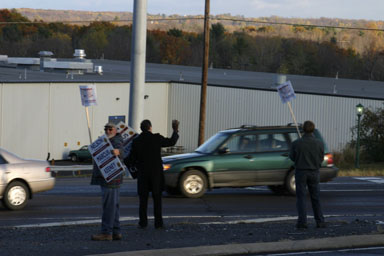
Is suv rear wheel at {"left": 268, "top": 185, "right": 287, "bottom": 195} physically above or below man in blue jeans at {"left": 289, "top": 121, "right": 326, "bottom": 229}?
below

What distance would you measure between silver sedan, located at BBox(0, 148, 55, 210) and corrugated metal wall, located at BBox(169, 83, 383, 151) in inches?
1146

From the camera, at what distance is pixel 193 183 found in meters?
18.6

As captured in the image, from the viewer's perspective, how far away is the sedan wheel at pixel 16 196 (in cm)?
1633

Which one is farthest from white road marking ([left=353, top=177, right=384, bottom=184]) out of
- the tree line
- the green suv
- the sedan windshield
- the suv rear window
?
the tree line

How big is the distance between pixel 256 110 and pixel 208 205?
31.6 meters

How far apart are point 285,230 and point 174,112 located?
40.4 meters

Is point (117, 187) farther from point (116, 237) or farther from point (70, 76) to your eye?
point (70, 76)

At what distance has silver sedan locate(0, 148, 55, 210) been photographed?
53.7ft

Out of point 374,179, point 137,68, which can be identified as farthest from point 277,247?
point 137,68

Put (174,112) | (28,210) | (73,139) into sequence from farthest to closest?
(174,112), (73,139), (28,210)

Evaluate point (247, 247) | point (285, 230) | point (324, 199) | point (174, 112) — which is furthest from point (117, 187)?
point (174, 112)

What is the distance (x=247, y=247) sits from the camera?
10.5 meters

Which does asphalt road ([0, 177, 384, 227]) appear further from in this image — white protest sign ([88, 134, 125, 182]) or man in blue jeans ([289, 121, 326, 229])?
white protest sign ([88, 134, 125, 182])

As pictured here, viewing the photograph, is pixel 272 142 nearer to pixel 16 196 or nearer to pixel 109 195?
pixel 16 196
